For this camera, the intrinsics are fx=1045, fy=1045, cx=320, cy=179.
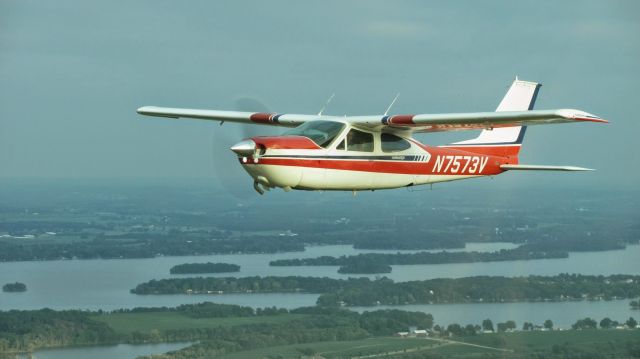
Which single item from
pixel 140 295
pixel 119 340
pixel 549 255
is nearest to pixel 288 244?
pixel 140 295

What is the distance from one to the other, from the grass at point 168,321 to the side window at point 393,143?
32.0 meters

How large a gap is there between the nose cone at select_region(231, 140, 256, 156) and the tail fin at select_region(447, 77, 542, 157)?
24.2 feet

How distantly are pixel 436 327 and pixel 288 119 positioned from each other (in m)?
28.0

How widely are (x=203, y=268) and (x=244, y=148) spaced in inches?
2412

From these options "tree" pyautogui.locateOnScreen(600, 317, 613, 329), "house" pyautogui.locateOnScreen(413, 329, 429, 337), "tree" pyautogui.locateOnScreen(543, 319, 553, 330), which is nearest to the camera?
"tree" pyautogui.locateOnScreen(543, 319, 553, 330)

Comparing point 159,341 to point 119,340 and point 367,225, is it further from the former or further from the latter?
point 367,225

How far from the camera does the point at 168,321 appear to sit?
5588 cm

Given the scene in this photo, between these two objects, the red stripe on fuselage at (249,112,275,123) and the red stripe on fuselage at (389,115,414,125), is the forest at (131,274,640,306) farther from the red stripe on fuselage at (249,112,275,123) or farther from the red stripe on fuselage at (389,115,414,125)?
the red stripe on fuselage at (389,115,414,125)

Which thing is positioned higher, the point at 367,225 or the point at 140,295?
the point at 367,225

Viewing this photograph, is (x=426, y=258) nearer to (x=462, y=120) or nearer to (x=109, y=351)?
(x=109, y=351)

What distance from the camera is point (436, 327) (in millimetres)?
49688

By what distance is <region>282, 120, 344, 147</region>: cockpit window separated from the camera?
21.0 metres

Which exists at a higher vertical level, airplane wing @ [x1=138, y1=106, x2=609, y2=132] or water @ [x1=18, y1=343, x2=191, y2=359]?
airplane wing @ [x1=138, y1=106, x2=609, y2=132]

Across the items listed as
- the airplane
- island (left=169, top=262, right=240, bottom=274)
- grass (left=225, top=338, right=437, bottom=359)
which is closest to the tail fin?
the airplane
